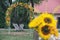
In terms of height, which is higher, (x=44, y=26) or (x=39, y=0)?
(x=44, y=26)

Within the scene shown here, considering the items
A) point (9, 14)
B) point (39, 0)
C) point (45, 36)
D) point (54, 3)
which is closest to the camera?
point (45, 36)

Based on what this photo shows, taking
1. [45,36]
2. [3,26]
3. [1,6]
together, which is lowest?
[3,26]

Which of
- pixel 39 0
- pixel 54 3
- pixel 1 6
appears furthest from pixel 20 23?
pixel 54 3

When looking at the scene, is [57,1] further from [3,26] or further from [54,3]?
[3,26]

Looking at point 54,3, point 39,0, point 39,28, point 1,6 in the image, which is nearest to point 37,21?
point 39,28

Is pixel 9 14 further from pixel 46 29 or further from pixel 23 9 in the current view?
pixel 46 29

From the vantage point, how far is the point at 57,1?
23.3 metres

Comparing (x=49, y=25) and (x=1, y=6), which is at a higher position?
(x=49, y=25)

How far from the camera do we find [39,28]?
235 centimetres

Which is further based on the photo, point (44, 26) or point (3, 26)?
point (3, 26)

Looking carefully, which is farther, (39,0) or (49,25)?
(39,0)

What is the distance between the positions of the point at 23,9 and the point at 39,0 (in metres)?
3.55

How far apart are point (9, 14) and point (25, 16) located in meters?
0.91

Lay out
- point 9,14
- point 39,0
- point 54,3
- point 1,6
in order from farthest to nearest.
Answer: point 54,3 → point 1,6 → point 39,0 → point 9,14
